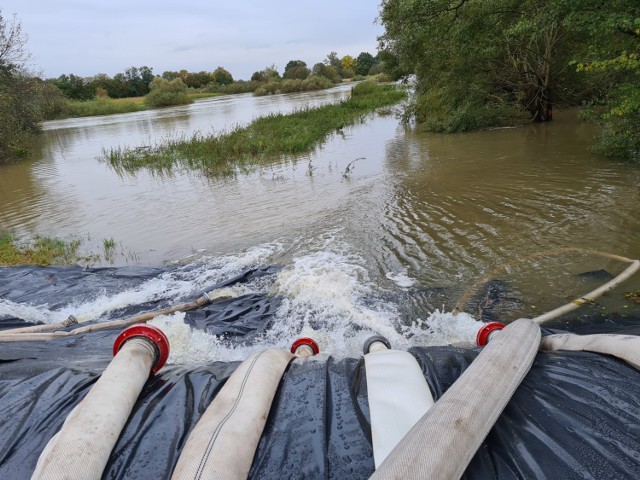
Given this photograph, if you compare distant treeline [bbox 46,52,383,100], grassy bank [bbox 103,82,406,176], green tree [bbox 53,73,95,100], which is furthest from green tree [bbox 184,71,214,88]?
grassy bank [bbox 103,82,406,176]

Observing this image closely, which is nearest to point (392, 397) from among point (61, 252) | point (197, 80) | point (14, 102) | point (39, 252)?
point (61, 252)

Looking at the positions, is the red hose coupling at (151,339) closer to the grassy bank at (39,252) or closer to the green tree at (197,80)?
the grassy bank at (39,252)

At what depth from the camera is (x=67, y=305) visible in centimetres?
551

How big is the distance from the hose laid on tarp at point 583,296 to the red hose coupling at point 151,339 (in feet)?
10.3

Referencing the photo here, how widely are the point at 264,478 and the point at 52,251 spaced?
25.7ft

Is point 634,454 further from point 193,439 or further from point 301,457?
point 193,439

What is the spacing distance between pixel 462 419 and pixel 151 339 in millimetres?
1821

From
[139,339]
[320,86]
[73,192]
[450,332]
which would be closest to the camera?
[139,339]

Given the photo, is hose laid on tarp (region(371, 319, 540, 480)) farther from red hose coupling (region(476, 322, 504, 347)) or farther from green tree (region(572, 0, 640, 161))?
green tree (region(572, 0, 640, 161))

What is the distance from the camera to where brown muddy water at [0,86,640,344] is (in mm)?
5289

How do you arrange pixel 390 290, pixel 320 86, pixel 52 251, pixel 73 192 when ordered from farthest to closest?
pixel 320 86 → pixel 73 192 → pixel 52 251 → pixel 390 290

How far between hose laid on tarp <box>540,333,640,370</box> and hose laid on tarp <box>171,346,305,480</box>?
1.66 metres

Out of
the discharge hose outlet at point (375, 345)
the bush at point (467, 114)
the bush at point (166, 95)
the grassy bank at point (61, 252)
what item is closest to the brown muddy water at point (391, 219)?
the grassy bank at point (61, 252)

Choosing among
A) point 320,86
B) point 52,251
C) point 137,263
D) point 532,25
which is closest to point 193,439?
point 137,263
